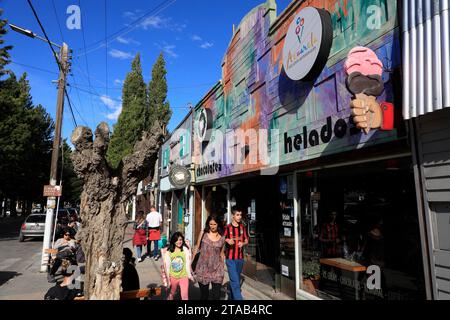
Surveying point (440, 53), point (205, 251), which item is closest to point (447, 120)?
point (440, 53)

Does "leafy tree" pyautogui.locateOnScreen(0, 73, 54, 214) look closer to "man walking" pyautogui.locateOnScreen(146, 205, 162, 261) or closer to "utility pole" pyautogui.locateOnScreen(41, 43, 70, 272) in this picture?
"utility pole" pyautogui.locateOnScreen(41, 43, 70, 272)

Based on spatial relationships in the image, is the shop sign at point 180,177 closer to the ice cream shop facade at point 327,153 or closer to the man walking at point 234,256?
the ice cream shop facade at point 327,153

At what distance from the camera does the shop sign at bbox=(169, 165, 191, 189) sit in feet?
42.9

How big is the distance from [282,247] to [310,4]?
488cm

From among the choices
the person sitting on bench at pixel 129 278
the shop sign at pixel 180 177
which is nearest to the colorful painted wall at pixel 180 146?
the shop sign at pixel 180 177

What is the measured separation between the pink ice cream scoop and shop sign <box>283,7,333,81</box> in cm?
117

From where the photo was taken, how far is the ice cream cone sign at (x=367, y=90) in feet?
13.2

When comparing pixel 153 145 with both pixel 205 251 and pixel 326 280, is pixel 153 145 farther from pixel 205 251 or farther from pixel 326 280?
pixel 326 280

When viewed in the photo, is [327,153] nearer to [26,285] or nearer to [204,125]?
[204,125]

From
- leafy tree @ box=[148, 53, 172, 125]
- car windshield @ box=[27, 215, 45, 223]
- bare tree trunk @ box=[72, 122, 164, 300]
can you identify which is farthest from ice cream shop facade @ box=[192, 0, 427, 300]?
leafy tree @ box=[148, 53, 172, 125]

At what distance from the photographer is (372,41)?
4.61 metres

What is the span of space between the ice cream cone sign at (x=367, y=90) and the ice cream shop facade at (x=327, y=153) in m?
0.01

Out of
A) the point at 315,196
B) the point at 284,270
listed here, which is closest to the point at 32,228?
the point at 284,270

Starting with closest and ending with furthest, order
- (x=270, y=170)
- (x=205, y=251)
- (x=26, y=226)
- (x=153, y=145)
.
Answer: (x=153, y=145) < (x=205, y=251) < (x=270, y=170) < (x=26, y=226)
